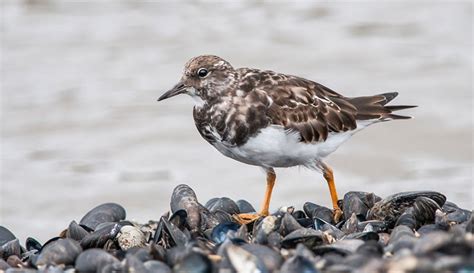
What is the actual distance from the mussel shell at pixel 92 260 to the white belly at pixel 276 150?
3.89 feet

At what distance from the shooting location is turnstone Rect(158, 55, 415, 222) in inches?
206

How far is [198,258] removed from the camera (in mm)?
3799

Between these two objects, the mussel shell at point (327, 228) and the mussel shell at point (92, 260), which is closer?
the mussel shell at point (92, 260)

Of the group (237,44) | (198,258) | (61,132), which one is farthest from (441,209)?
(237,44)

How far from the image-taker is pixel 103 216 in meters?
5.34

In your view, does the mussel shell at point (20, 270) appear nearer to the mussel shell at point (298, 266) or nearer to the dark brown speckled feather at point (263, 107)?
the mussel shell at point (298, 266)

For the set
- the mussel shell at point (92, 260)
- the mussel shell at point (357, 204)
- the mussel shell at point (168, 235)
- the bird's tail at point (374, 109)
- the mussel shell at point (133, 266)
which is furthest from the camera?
the bird's tail at point (374, 109)

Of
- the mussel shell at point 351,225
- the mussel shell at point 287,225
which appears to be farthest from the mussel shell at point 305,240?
the mussel shell at point 351,225

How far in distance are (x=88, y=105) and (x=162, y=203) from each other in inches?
97.5

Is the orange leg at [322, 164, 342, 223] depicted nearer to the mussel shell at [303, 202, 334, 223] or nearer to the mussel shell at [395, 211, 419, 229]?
the mussel shell at [303, 202, 334, 223]

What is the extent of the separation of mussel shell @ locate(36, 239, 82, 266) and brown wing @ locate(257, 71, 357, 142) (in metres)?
1.35

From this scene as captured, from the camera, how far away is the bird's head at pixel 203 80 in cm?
545

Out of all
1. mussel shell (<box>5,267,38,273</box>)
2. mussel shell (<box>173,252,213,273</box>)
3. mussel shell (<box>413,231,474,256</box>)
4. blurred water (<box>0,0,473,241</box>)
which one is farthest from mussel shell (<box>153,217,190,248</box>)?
blurred water (<box>0,0,473,241</box>)

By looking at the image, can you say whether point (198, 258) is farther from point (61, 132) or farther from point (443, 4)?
point (443, 4)
